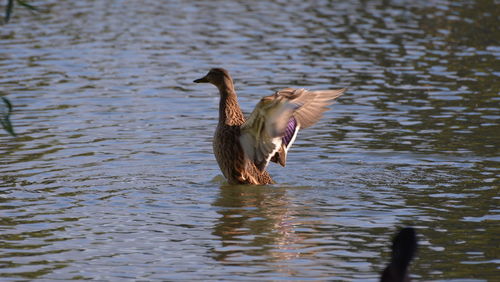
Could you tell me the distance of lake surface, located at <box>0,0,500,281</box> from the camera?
8195 mm

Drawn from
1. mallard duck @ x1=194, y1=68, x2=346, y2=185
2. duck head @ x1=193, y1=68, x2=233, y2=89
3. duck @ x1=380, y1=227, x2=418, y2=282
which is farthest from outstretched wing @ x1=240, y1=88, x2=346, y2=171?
duck @ x1=380, y1=227, x2=418, y2=282

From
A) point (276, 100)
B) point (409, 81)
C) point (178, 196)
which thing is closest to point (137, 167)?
point (178, 196)

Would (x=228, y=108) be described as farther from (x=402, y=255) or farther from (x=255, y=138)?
(x=402, y=255)

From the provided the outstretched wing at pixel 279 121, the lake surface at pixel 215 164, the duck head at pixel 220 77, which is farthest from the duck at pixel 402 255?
the duck head at pixel 220 77

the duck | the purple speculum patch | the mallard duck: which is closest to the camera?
the duck

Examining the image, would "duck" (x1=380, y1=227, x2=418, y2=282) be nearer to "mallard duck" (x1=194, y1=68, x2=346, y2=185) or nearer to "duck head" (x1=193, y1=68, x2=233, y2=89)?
"mallard duck" (x1=194, y1=68, x2=346, y2=185)

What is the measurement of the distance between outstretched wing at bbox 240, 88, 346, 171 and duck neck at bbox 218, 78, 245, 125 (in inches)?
15.1

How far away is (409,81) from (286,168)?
4.82 m

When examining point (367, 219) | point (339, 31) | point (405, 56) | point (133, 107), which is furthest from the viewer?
point (339, 31)

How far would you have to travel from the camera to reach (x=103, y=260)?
8016 millimetres

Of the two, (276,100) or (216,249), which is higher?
(276,100)

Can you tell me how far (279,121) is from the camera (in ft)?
33.0

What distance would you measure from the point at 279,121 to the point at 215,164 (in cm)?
184

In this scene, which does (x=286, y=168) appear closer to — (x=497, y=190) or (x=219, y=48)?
(x=497, y=190)
